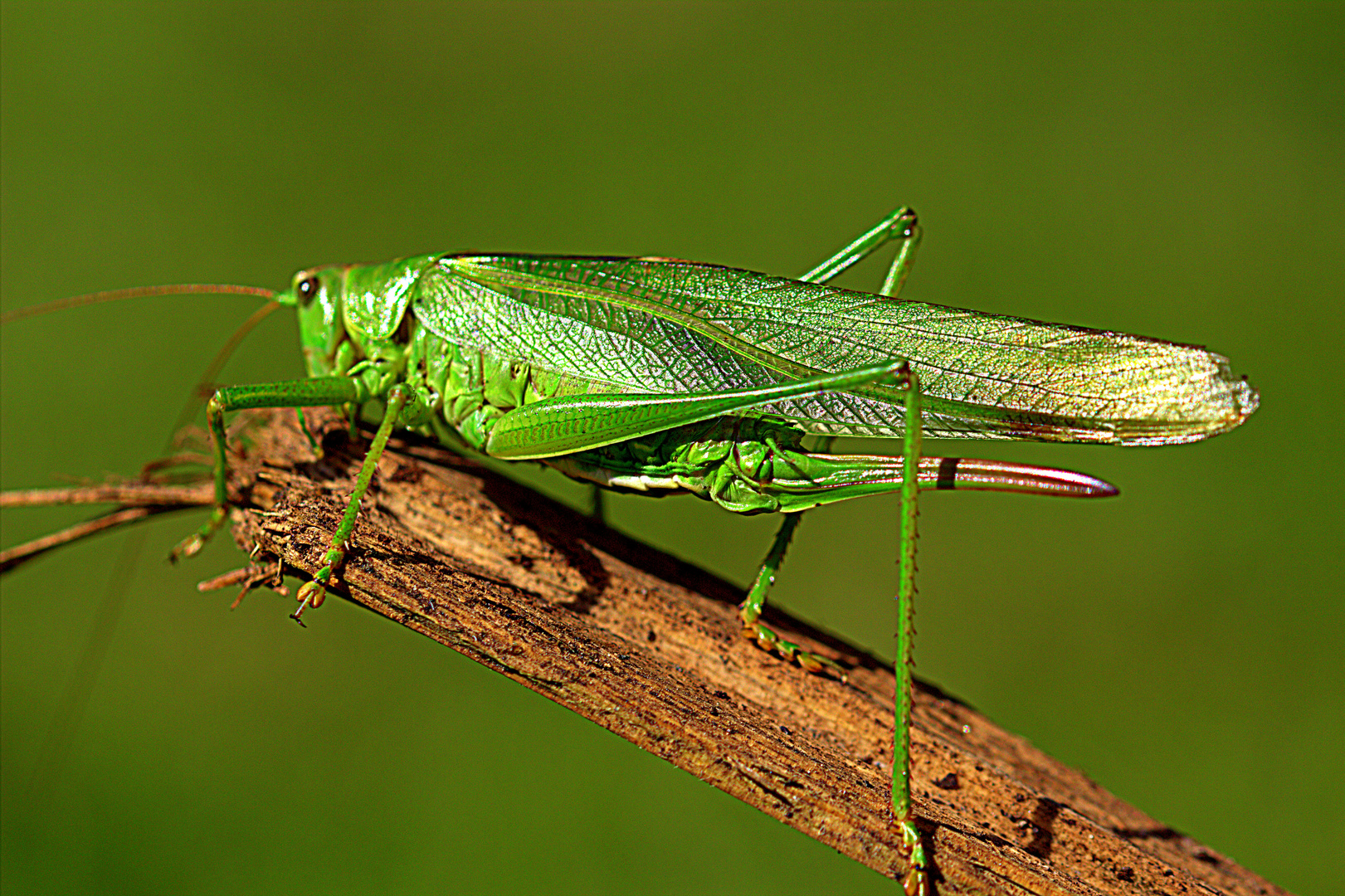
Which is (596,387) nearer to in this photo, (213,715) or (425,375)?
(425,375)

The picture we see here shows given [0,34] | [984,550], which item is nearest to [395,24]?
[0,34]

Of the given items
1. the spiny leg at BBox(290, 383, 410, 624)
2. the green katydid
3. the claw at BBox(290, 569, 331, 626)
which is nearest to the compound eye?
the green katydid

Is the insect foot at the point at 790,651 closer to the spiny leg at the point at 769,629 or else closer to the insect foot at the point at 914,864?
the spiny leg at the point at 769,629

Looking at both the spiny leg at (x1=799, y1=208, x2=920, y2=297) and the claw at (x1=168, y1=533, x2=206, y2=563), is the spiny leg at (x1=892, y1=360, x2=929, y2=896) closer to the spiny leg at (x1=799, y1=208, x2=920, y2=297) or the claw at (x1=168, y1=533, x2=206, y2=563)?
the spiny leg at (x1=799, y1=208, x2=920, y2=297)

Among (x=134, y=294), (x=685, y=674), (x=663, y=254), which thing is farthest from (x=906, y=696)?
(x=663, y=254)

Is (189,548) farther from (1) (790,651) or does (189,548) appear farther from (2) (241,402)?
(1) (790,651)

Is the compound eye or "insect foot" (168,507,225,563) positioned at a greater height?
the compound eye

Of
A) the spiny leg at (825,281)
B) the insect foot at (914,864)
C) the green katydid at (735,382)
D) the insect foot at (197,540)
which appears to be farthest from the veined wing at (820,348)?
→ the insect foot at (914,864)
